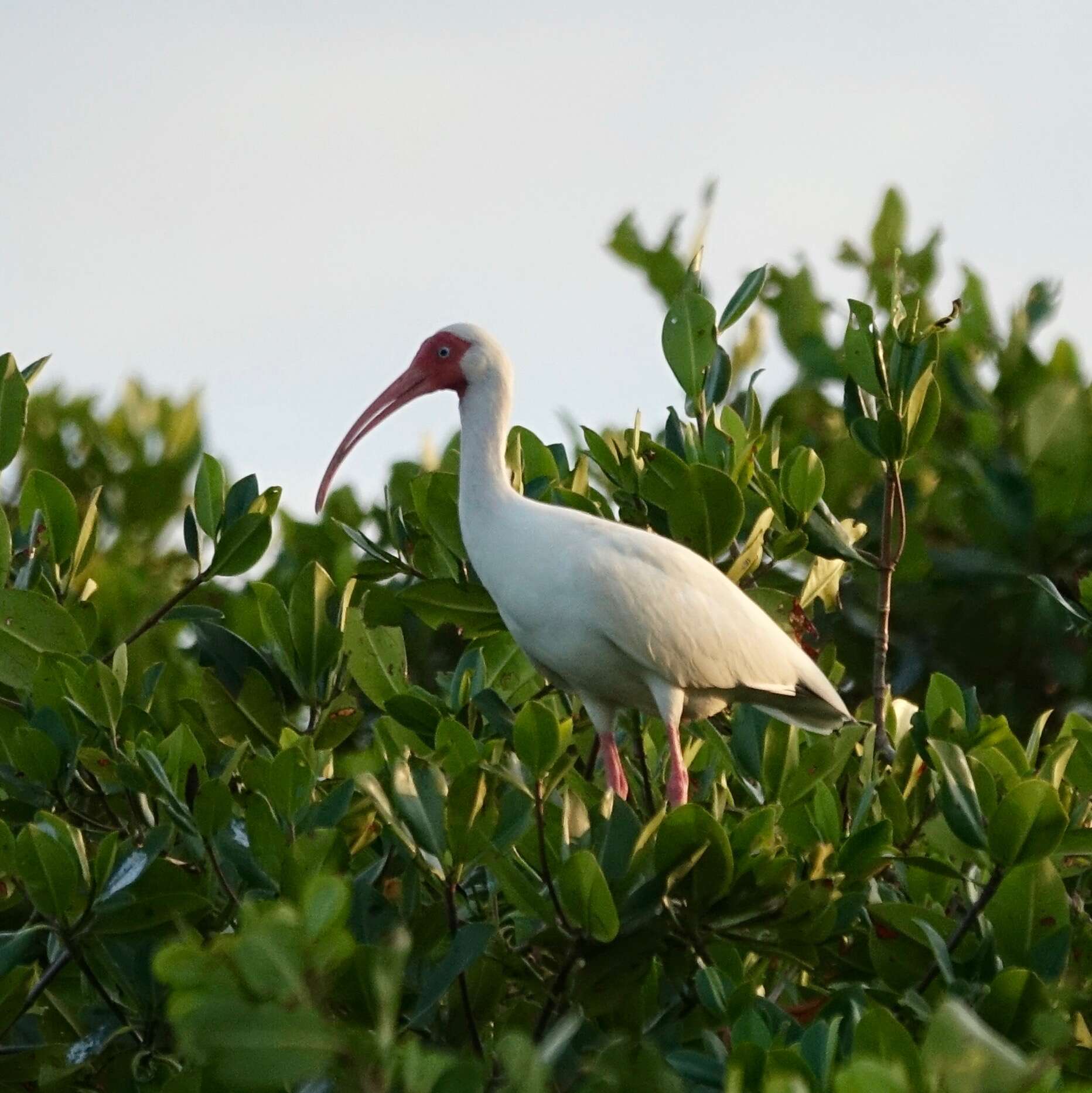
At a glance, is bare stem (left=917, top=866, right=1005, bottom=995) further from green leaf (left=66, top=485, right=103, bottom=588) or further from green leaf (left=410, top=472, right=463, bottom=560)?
green leaf (left=66, top=485, right=103, bottom=588)

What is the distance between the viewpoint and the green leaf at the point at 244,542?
202 inches

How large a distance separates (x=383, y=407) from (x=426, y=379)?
26cm

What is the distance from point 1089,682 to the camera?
693 cm

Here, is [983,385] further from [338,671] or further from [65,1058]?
[65,1058]

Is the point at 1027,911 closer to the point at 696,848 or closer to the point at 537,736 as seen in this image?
the point at 696,848

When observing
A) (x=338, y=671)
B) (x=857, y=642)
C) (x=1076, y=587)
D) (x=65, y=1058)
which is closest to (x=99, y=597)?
(x=338, y=671)

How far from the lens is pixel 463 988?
3.58 m

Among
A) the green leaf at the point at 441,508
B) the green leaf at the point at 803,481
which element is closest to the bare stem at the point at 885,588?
the green leaf at the point at 803,481

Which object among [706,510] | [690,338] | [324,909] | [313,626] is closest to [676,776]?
[706,510]

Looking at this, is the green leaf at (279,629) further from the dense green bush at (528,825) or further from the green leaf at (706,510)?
the green leaf at (706,510)

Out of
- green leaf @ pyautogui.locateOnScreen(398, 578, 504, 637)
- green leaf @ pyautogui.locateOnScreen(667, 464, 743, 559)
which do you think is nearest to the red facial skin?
green leaf @ pyautogui.locateOnScreen(398, 578, 504, 637)

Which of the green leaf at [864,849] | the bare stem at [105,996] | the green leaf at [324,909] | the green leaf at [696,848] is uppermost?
the green leaf at [324,909]

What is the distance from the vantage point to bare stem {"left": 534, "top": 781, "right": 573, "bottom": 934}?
3500mm

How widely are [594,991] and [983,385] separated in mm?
4300
